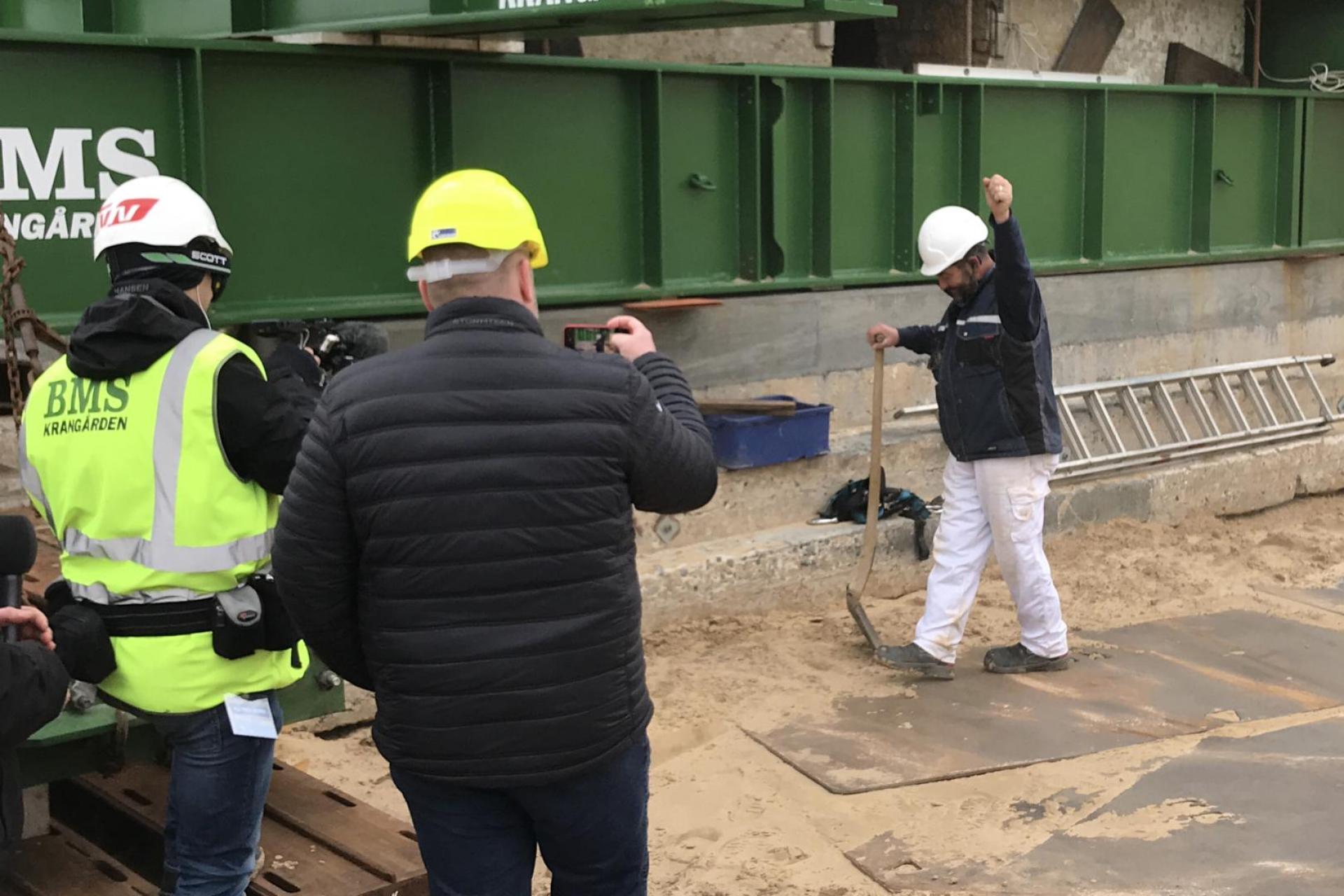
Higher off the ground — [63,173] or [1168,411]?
[63,173]

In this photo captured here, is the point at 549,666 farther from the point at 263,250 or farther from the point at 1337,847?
the point at 263,250

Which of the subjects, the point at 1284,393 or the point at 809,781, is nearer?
the point at 809,781

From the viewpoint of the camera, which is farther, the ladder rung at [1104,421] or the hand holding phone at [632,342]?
the ladder rung at [1104,421]

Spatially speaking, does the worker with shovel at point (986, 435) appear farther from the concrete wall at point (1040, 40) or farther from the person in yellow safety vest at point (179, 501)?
the person in yellow safety vest at point (179, 501)

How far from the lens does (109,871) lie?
14.4ft

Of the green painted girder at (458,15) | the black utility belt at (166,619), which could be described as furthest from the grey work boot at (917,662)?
the black utility belt at (166,619)

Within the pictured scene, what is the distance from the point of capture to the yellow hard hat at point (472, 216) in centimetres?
304

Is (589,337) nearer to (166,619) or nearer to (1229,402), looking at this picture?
(166,619)

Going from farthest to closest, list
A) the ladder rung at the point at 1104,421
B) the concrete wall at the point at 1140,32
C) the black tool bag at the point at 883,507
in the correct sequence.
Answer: the concrete wall at the point at 1140,32
the ladder rung at the point at 1104,421
the black tool bag at the point at 883,507

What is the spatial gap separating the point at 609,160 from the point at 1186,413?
235 inches

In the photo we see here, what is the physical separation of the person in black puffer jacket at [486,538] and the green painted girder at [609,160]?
4051 millimetres

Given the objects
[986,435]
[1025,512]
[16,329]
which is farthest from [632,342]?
[1025,512]

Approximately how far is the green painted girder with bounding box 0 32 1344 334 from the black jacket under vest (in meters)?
2.09

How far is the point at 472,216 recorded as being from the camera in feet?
10.00
